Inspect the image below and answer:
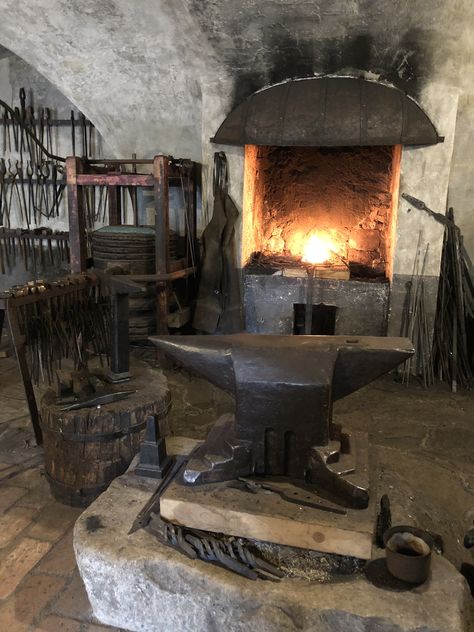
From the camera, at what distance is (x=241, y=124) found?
479 cm

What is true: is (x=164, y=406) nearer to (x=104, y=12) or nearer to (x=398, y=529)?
(x=398, y=529)

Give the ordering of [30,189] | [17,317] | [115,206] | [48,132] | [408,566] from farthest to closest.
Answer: [30,189] → [48,132] → [115,206] → [17,317] → [408,566]

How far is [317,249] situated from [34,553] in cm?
457

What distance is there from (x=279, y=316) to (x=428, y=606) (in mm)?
3776

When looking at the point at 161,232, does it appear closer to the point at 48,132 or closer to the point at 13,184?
the point at 48,132

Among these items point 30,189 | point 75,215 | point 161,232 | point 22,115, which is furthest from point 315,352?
point 22,115

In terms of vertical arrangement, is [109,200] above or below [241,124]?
below

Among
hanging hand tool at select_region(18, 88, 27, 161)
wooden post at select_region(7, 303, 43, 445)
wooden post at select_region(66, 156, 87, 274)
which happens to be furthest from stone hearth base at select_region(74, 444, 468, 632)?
hanging hand tool at select_region(18, 88, 27, 161)

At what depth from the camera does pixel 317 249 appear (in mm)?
6211

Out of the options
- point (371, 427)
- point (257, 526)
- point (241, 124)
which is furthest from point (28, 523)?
point (241, 124)

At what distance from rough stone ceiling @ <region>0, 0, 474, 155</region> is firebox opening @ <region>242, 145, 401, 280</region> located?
104 cm

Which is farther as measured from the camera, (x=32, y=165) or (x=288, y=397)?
(x=32, y=165)

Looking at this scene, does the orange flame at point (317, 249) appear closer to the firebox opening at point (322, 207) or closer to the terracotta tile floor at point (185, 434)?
the firebox opening at point (322, 207)

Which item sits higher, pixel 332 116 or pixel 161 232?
pixel 332 116
